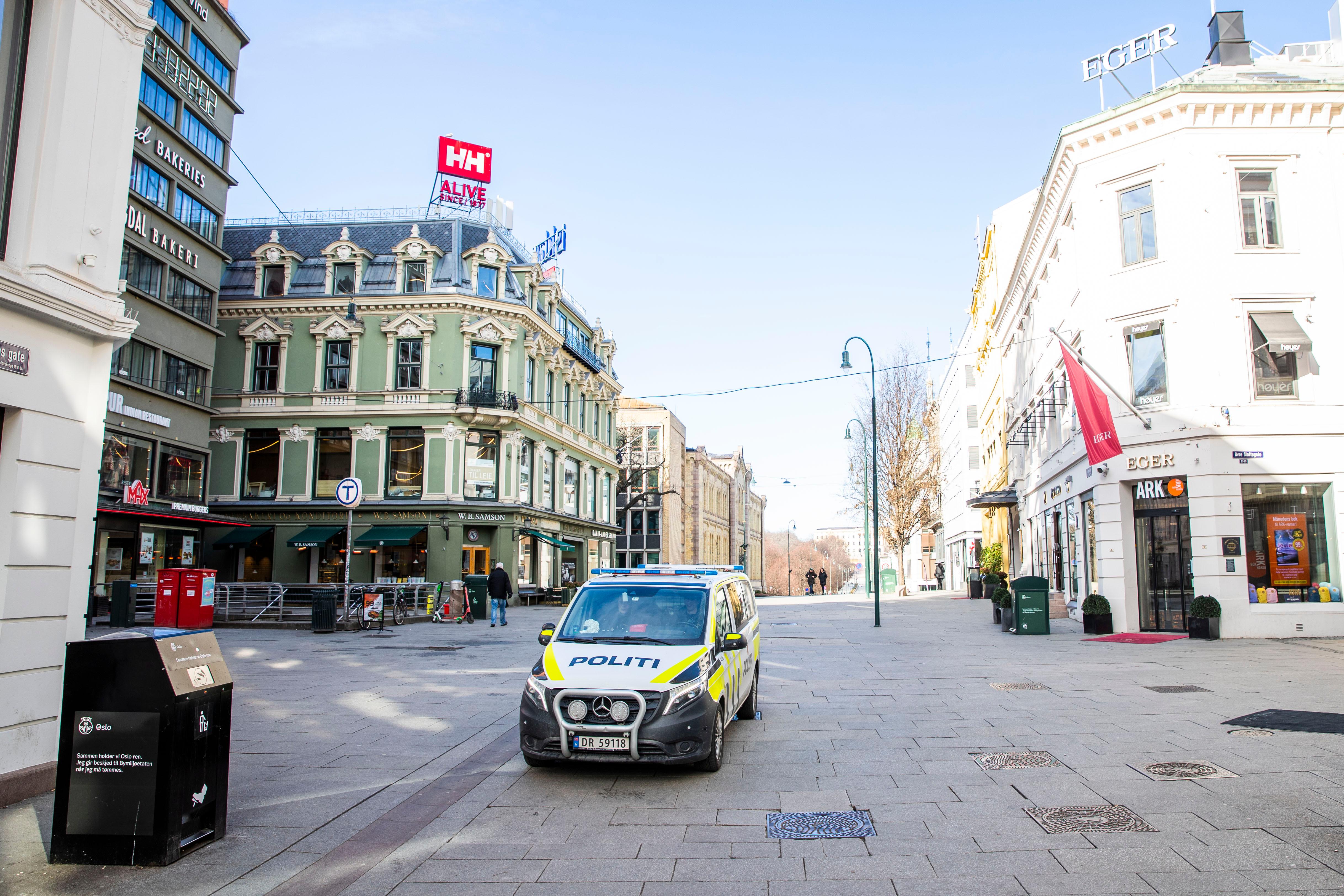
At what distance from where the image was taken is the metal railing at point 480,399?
38.8m

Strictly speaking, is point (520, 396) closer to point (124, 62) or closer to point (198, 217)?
point (198, 217)

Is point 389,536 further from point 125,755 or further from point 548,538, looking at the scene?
point 125,755

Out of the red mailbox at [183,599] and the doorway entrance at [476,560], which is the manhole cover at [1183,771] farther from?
the doorway entrance at [476,560]

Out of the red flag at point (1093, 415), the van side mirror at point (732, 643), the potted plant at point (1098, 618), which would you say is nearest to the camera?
the van side mirror at point (732, 643)

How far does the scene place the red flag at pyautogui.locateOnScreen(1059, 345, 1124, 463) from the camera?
19.2 metres

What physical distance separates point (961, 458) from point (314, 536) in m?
44.0

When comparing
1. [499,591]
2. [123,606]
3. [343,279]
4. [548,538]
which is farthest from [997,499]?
[123,606]

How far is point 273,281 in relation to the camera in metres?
41.1

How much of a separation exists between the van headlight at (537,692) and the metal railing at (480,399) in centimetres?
3153

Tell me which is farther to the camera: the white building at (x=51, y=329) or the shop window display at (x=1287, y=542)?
the shop window display at (x=1287, y=542)

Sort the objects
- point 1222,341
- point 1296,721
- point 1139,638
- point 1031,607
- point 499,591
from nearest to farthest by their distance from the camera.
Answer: point 1296,721
point 1139,638
point 1222,341
point 1031,607
point 499,591

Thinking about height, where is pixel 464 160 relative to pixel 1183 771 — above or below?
above

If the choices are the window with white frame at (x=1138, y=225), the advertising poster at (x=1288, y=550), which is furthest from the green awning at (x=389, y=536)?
the advertising poster at (x=1288, y=550)

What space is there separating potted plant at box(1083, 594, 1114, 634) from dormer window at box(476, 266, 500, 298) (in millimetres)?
27873
